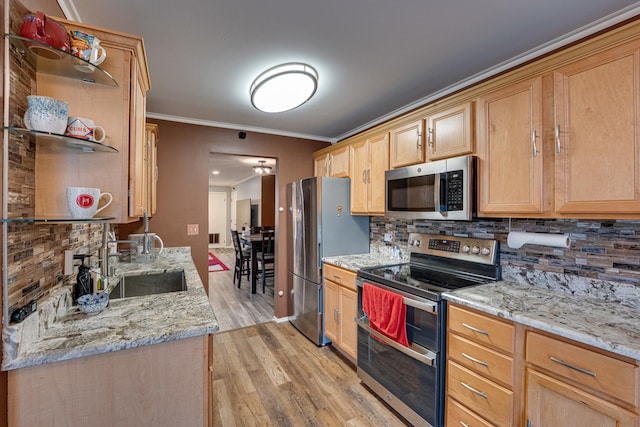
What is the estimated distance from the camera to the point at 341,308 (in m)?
2.56

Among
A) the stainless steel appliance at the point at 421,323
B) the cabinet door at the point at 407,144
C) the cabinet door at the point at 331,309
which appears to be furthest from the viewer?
the cabinet door at the point at 331,309

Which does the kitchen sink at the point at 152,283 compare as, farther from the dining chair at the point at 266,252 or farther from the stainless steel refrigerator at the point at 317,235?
the dining chair at the point at 266,252

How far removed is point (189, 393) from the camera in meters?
1.10

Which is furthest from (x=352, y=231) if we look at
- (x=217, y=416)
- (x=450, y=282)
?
(x=217, y=416)

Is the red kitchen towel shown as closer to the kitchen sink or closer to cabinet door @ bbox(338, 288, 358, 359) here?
cabinet door @ bbox(338, 288, 358, 359)

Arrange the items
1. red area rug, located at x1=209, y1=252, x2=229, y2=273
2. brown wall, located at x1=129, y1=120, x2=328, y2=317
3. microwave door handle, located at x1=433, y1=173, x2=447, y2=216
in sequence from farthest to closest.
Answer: red area rug, located at x1=209, y1=252, x2=229, y2=273 < brown wall, located at x1=129, y1=120, x2=328, y2=317 < microwave door handle, located at x1=433, y1=173, x2=447, y2=216

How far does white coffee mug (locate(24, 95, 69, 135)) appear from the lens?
92 cm

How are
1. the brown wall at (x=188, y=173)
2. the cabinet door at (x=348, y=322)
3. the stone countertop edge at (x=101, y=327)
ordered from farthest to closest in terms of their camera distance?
the brown wall at (x=188, y=173), the cabinet door at (x=348, y=322), the stone countertop edge at (x=101, y=327)

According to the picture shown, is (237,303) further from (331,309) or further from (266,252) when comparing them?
(331,309)

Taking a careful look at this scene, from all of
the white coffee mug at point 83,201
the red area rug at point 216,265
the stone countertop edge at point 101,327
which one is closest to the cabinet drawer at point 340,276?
the stone countertop edge at point 101,327

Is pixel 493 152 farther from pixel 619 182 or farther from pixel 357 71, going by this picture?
pixel 357 71

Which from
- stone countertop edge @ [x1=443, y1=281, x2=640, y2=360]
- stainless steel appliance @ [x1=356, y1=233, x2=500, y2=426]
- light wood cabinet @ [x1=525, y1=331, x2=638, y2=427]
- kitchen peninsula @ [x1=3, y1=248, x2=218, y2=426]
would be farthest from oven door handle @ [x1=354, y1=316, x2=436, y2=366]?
kitchen peninsula @ [x1=3, y1=248, x2=218, y2=426]

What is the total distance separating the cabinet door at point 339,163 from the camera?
2.96 metres

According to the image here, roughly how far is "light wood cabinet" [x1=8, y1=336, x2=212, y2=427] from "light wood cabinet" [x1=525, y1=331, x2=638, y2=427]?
1.40m
